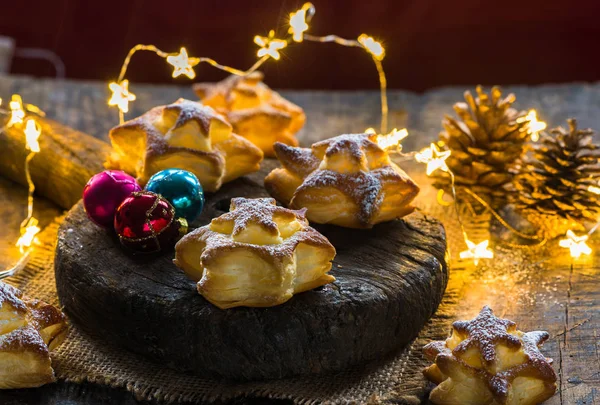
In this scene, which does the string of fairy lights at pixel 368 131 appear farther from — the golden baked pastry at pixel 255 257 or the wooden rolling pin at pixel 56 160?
the golden baked pastry at pixel 255 257

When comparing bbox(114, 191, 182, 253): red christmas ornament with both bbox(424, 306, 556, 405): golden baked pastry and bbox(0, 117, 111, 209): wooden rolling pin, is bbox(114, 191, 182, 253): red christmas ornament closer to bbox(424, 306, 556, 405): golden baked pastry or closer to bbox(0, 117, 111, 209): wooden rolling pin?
bbox(0, 117, 111, 209): wooden rolling pin

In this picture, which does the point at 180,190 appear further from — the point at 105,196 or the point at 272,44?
the point at 272,44

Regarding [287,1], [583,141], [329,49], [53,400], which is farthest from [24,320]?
[329,49]

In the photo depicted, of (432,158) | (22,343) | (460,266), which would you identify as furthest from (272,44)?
(22,343)

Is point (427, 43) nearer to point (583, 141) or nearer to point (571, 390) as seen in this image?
point (583, 141)

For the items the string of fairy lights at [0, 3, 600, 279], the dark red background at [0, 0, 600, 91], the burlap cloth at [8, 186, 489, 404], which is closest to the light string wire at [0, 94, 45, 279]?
the string of fairy lights at [0, 3, 600, 279]

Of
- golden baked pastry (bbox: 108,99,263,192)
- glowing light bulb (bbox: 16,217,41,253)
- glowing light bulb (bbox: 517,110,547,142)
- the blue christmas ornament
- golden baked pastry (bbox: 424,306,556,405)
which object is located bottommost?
glowing light bulb (bbox: 16,217,41,253)

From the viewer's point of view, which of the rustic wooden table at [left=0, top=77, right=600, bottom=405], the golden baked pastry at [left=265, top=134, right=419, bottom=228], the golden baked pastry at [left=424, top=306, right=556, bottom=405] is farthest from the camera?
the golden baked pastry at [left=265, top=134, right=419, bottom=228]
